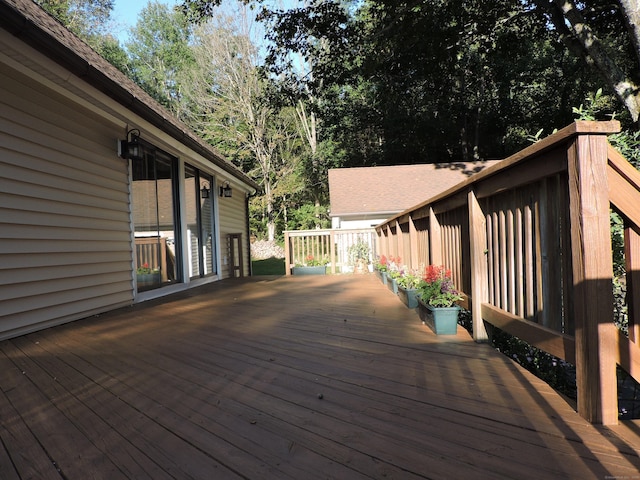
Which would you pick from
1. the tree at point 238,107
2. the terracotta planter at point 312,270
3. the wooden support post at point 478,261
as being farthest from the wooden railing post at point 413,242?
the tree at point 238,107

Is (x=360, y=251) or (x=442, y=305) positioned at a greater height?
(x=360, y=251)

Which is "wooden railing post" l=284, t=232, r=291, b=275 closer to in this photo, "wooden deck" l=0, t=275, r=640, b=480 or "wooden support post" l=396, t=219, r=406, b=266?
"wooden support post" l=396, t=219, r=406, b=266

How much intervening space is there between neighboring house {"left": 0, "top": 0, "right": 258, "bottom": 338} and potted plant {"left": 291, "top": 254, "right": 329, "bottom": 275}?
3669mm

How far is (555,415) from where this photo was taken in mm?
1470

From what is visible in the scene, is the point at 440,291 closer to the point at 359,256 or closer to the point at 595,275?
the point at 595,275

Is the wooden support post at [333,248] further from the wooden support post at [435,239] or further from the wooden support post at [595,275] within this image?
the wooden support post at [595,275]

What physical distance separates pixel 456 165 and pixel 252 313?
12286 millimetres

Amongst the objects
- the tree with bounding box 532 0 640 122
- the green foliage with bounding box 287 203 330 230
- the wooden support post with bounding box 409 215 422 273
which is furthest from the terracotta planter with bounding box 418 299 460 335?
the green foliage with bounding box 287 203 330 230

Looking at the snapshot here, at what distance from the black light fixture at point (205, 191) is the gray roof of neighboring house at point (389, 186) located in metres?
5.49

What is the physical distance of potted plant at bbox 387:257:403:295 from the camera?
4995 millimetres

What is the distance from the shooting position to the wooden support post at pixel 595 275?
51.3 inches

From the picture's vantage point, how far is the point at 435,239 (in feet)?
11.8

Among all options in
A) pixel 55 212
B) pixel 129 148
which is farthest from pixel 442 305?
pixel 129 148

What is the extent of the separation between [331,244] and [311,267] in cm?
107
